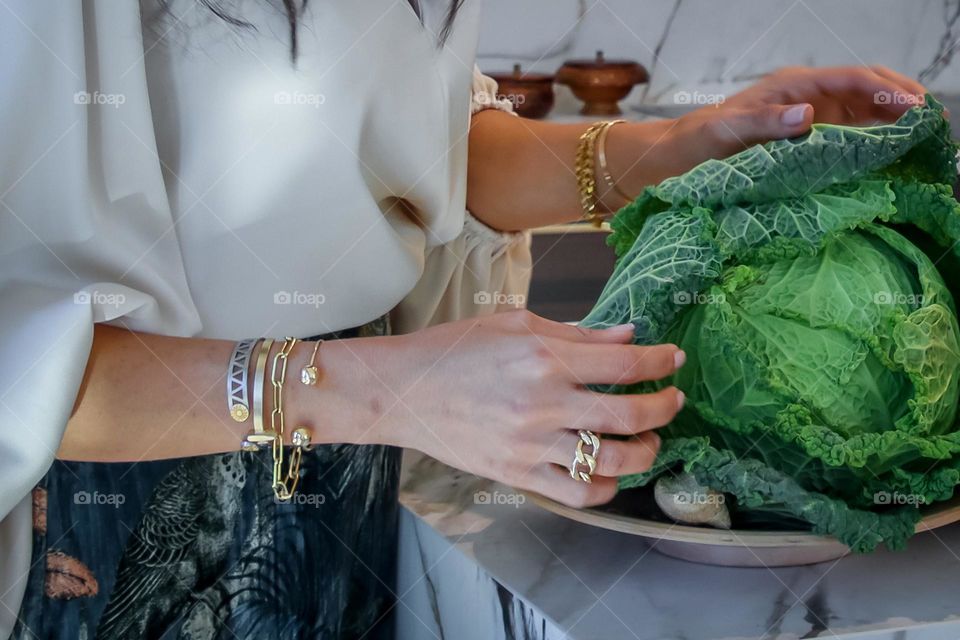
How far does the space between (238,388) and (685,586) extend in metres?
0.36

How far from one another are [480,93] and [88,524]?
0.63m

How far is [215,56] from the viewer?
73 centimetres

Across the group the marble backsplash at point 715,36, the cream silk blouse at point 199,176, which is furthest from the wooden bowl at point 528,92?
the cream silk blouse at point 199,176

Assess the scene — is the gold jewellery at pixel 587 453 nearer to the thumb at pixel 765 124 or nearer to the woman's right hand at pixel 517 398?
the woman's right hand at pixel 517 398

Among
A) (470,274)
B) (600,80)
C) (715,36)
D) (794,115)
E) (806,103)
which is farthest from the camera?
(715,36)

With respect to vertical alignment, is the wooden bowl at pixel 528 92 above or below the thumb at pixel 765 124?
below

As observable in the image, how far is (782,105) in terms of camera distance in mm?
893

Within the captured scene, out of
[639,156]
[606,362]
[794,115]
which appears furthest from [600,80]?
[606,362]

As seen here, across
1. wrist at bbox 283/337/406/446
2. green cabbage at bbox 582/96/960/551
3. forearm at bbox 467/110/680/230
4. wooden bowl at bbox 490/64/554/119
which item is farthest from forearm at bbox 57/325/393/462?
wooden bowl at bbox 490/64/554/119

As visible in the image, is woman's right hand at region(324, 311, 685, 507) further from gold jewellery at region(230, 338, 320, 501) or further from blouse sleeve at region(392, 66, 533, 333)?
blouse sleeve at region(392, 66, 533, 333)

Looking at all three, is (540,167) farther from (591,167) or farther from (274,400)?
(274,400)

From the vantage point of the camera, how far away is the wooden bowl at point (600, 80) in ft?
9.18

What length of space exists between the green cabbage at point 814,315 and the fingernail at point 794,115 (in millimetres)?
31

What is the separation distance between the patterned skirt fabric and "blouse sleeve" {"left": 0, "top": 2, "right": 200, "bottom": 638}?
0.05 metres
